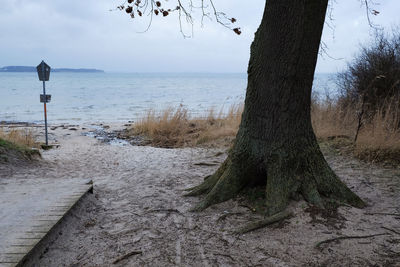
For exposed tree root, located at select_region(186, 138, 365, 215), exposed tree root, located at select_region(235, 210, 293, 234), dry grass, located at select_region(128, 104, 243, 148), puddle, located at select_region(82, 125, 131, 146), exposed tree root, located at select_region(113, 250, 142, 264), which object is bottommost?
puddle, located at select_region(82, 125, 131, 146)

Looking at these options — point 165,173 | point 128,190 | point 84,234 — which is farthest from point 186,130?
point 84,234

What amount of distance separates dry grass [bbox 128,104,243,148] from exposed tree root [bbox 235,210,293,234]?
631 cm

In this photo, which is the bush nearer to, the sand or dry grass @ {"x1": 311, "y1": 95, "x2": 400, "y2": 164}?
Answer: dry grass @ {"x1": 311, "y1": 95, "x2": 400, "y2": 164}

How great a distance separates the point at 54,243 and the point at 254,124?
2.60 metres

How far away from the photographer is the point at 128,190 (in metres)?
5.45

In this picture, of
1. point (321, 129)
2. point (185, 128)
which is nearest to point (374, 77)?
point (321, 129)

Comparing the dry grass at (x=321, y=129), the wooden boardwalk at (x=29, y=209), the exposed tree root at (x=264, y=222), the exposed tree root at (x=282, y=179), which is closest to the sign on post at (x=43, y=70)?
the dry grass at (x=321, y=129)

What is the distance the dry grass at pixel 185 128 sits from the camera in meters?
10.7

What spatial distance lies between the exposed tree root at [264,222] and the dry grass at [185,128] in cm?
631

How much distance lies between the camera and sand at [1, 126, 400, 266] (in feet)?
10.3

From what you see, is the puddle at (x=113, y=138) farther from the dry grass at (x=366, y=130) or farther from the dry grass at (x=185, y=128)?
the dry grass at (x=366, y=130)

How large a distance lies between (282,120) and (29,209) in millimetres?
3198

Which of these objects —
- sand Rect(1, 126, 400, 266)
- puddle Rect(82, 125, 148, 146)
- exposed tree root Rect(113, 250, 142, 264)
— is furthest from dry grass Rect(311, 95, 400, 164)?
puddle Rect(82, 125, 148, 146)

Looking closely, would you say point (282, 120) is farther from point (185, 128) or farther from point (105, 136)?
point (105, 136)
